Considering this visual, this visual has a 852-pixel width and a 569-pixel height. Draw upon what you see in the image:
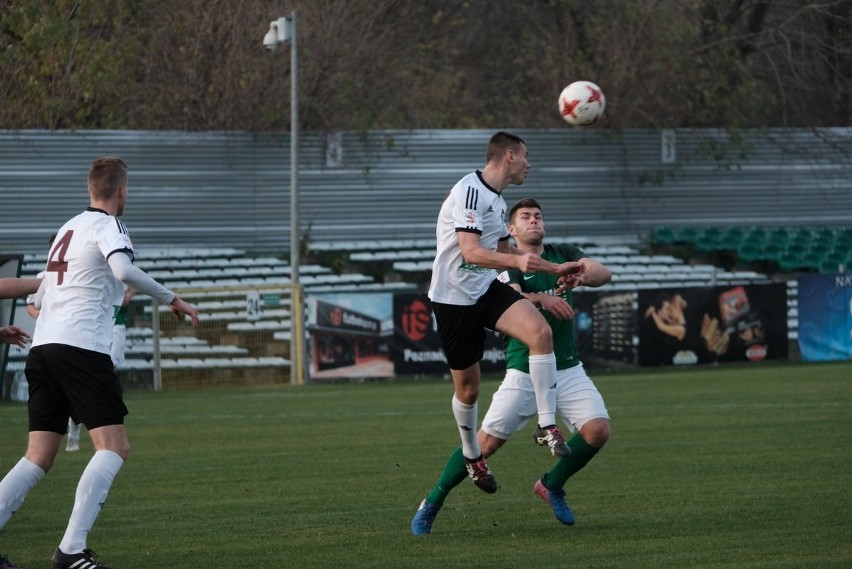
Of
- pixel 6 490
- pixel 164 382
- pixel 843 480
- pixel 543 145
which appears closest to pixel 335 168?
pixel 543 145

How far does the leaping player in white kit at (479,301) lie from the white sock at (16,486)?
2569 millimetres

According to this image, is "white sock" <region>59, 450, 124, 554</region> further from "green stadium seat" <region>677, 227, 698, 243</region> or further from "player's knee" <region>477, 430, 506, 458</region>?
"green stadium seat" <region>677, 227, 698, 243</region>

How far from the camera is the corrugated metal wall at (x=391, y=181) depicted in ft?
91.2

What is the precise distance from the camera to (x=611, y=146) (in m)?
31.3

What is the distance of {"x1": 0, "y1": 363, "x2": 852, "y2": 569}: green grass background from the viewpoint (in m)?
7.29

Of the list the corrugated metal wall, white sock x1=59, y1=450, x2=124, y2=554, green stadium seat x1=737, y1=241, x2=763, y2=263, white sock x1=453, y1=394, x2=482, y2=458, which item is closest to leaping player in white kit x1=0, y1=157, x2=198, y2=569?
white sock x1=59, y1=450, x2=124, y2=554

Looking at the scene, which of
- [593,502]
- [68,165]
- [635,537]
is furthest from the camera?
[68,165]

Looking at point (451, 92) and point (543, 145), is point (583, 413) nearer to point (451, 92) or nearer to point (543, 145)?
point (543, 145)

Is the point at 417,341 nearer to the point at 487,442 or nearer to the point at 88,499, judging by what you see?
the point at 487,442

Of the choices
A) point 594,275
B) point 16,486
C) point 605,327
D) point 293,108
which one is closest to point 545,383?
point 594,275

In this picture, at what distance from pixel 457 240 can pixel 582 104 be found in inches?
154

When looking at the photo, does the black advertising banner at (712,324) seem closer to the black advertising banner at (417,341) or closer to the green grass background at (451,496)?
the black advertising banner at (417,341)

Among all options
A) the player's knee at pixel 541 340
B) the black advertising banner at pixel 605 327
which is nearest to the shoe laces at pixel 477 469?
the player's knee at pixel 541 340

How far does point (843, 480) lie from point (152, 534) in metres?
5.03
